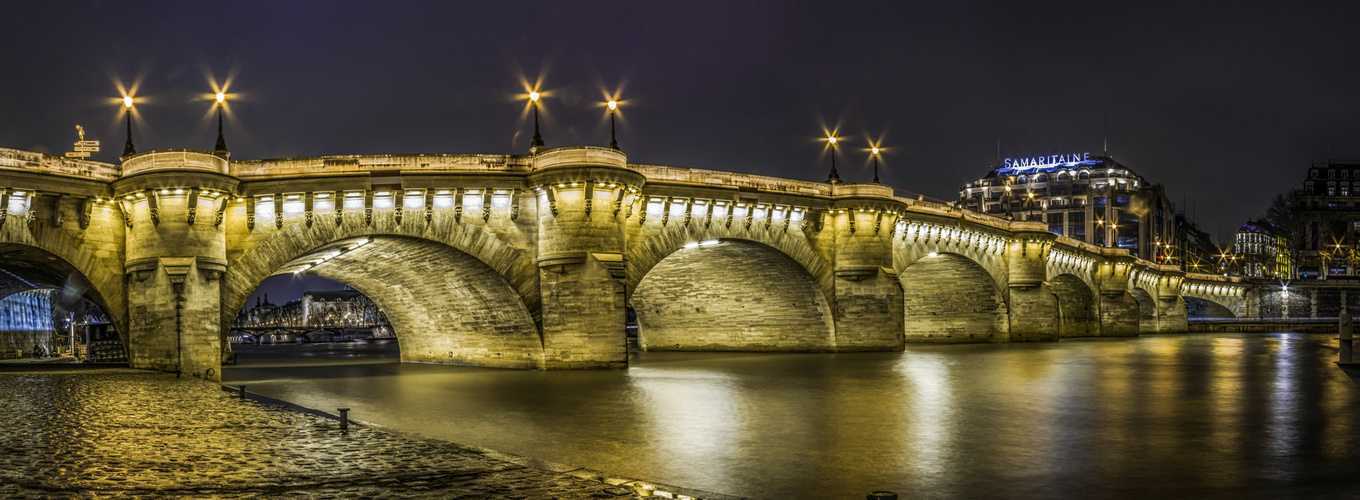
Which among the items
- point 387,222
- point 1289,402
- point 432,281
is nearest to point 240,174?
point 387,222

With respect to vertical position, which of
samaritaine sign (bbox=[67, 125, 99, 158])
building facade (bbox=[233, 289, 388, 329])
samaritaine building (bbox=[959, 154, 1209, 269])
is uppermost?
samaritaine building (bbox=[959, 154, 1209, 269])

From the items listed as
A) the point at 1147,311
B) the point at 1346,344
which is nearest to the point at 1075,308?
the point at 1147,311

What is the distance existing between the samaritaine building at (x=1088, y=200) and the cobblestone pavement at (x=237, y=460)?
135917 mm

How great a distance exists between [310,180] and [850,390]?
57.0 ft

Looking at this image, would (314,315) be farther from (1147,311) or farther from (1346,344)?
(1346,344)

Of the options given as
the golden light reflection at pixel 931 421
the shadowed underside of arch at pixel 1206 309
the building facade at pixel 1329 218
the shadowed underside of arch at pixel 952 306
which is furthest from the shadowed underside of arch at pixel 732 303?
the building facade at pixel 1329 218

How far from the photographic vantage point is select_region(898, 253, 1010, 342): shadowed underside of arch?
60188mm

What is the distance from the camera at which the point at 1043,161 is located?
6216 inches

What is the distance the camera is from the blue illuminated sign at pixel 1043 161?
156125 mm

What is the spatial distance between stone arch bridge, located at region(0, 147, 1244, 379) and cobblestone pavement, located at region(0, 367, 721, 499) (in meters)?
10.0

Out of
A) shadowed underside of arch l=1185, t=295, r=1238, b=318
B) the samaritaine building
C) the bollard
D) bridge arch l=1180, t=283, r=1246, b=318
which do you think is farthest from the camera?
the samaritaine building

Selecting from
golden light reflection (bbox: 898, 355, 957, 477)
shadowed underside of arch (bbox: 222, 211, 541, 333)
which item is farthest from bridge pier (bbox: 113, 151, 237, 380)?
golden light reflection (bbox: 898, 355, 957, 477)

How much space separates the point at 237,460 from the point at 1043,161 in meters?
160

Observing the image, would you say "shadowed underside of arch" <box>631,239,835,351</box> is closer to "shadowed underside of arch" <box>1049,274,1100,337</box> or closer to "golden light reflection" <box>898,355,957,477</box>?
"golden light reflection" <box>898,355,957,477</box>
